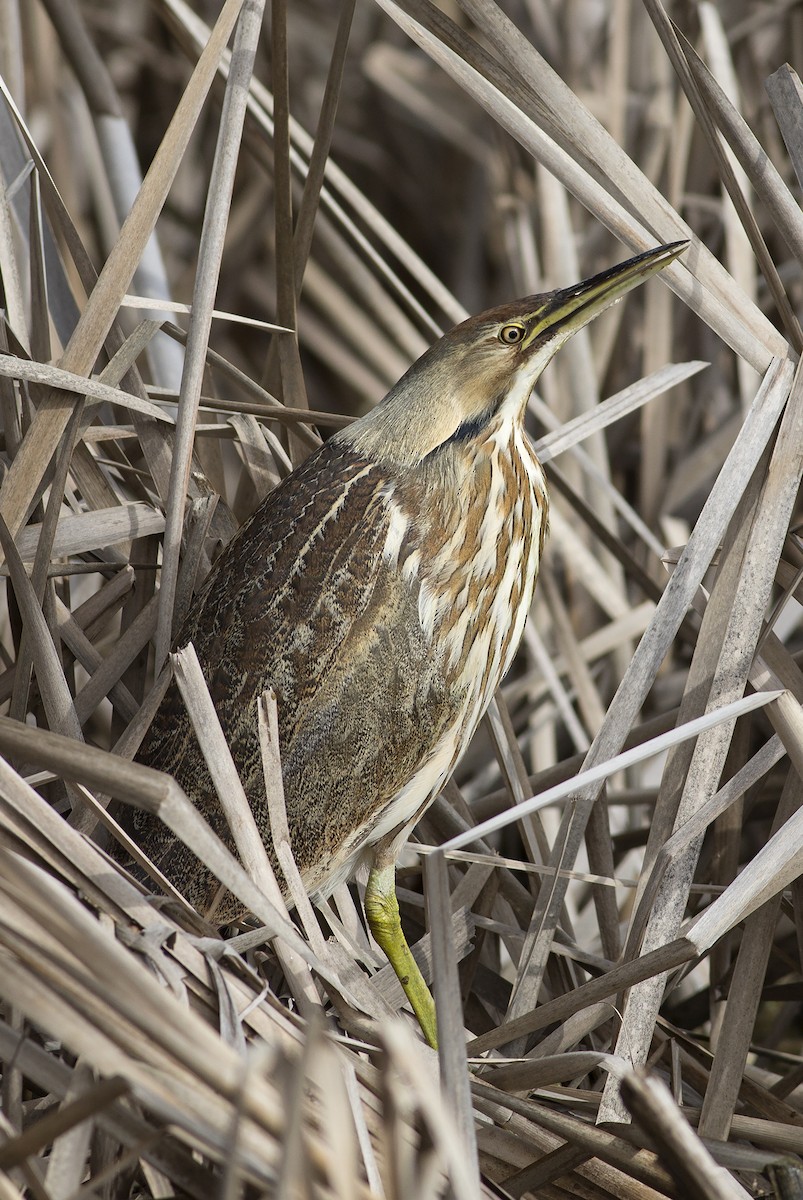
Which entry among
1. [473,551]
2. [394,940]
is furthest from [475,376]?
[394,940]

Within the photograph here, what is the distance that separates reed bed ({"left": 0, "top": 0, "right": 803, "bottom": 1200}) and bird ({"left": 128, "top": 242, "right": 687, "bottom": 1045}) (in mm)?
81

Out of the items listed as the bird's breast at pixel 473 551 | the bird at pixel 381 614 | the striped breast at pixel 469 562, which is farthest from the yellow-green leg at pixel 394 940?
the bird's breast at pixel 473 551

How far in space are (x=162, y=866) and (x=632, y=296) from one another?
1.81 metres

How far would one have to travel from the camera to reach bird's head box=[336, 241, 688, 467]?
1703mm

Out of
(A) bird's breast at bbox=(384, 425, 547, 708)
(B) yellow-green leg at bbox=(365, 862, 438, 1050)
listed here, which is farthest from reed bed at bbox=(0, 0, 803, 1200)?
(A) bird's breast at bbox=(384, 425, 547, 708)

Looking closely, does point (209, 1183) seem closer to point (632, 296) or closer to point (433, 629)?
point (433, 629)

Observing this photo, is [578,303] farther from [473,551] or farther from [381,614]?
[381,614]

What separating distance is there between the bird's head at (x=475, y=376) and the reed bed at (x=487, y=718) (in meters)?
0.16

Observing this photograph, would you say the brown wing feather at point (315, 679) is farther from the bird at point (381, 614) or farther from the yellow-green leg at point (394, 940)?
the yellow-green leg at point (394, 940)

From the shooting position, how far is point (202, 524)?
176cm

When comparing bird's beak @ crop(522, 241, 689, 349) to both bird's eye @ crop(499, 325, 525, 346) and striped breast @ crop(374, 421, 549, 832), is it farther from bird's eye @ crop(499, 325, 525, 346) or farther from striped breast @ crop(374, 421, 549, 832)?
striped breast @ crop(374, 421, 549, 832)

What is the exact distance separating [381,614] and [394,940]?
451 mm

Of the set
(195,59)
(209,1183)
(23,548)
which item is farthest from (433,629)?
(195,59)

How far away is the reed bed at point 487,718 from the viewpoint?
0.98m
